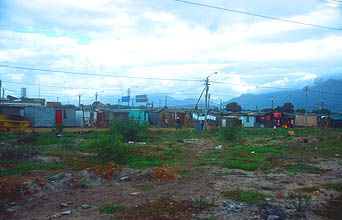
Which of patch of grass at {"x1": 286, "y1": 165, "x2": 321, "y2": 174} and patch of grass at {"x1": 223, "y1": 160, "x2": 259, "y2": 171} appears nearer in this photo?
patch of grass at {"x1": 286, "y1": 165, "x2": 321, "y2": 174}

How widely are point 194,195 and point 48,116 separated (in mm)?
26888

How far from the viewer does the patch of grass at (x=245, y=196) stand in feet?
20.0

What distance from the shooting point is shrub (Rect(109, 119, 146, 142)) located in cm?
1581

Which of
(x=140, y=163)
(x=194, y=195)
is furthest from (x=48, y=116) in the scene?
(x=194, y=195)

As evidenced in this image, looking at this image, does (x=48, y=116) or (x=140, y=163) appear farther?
(x=48, y=116)

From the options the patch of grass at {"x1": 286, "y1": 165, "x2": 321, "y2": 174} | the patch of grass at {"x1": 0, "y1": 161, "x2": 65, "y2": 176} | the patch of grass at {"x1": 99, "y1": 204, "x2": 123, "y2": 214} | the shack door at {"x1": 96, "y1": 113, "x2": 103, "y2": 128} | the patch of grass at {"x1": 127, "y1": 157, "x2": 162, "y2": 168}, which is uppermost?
the shack door at {"x1": 96, "y1": 113, "x2": 103, "y2": 128}

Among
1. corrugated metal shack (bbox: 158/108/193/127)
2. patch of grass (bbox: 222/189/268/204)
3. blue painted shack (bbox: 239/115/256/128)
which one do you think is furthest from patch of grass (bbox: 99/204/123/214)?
blue painted shack (bbox: 239/115/256/128)

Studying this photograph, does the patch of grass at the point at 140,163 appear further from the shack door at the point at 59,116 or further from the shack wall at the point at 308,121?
the shack wall at the point at 308,121

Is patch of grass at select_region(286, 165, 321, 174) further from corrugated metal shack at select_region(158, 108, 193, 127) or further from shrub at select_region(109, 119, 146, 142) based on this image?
corrugated metal shack at select_region(158, 108, 193, 127)

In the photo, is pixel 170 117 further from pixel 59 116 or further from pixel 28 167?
pixel 28 167

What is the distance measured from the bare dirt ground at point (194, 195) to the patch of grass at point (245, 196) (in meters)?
0.15

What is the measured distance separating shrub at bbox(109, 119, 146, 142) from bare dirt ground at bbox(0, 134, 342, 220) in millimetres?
7268

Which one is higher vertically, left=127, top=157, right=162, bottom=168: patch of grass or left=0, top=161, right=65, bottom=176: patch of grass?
left=0, top=161, right=65, bottom=176: patch of grass

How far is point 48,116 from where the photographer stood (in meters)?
29.3
